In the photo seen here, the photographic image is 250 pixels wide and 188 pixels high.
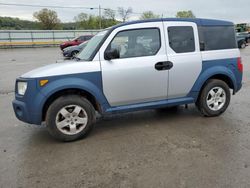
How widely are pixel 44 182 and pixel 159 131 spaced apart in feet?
7.26

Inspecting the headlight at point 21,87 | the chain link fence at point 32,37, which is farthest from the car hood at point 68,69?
the chain link fence at point 32,37

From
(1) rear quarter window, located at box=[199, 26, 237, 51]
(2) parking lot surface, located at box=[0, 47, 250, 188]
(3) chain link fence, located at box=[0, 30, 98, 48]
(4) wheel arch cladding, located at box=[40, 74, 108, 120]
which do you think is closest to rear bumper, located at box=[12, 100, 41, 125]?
(4) wheel arch cladding, located at box=[40, 74, 108, 120]

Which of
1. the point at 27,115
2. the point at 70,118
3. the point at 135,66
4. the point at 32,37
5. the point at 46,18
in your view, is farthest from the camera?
the point at 46,18

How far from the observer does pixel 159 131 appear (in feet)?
14.3

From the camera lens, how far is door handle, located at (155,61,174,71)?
14.2 ft

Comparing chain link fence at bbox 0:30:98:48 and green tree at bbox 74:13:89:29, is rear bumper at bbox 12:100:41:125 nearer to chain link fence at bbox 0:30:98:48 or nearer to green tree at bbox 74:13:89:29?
chain link fence at bbox 0:30:98:48

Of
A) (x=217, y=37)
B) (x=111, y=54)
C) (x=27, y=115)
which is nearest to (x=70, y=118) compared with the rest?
(x=27, y=115)

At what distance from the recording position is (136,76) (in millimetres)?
4219

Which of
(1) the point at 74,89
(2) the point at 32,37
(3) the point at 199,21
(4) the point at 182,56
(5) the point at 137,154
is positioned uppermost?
(2) the point at 32,37

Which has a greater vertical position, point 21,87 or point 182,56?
point 182,56

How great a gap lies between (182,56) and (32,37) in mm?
34811

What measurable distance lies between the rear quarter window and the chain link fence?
3374 cm

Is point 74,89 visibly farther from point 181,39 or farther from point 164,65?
point 181,39

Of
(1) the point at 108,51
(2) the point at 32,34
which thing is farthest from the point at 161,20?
(2) the point at 32,34
